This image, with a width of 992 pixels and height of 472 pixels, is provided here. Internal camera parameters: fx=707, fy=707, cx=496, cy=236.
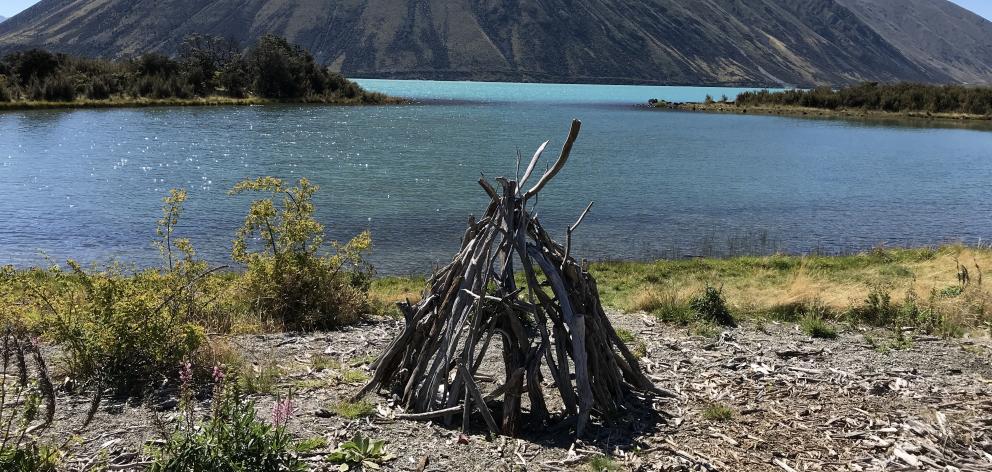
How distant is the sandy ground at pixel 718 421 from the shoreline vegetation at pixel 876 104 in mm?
104846

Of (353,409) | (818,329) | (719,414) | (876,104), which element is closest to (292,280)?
(353,409)

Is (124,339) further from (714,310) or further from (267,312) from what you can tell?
(714,310)

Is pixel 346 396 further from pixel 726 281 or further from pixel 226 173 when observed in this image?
pixel 226 173

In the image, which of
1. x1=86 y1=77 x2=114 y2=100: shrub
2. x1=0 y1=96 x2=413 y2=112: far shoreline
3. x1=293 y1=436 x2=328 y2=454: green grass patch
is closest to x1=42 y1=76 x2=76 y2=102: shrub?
x1=0 y1=96 x2=413 y2=112: far shoreline

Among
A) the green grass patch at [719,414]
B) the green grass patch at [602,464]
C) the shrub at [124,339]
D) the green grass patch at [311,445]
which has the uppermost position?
the shrub at [124,339]

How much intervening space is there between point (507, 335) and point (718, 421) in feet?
7.85

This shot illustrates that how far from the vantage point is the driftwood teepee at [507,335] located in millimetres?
6984

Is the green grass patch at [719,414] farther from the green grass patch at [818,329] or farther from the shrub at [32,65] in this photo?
the shrub at [32,65]

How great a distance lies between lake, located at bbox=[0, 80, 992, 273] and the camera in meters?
23.2

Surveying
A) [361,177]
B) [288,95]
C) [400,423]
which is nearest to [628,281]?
[400,423]

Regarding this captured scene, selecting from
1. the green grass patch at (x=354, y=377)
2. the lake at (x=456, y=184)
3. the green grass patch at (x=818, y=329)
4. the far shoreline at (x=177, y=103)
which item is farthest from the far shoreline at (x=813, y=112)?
the green grass patch at (x=354, y=377)

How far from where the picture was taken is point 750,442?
688 centimetres

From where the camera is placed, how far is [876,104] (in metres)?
108

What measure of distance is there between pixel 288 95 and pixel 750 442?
4118 inches
